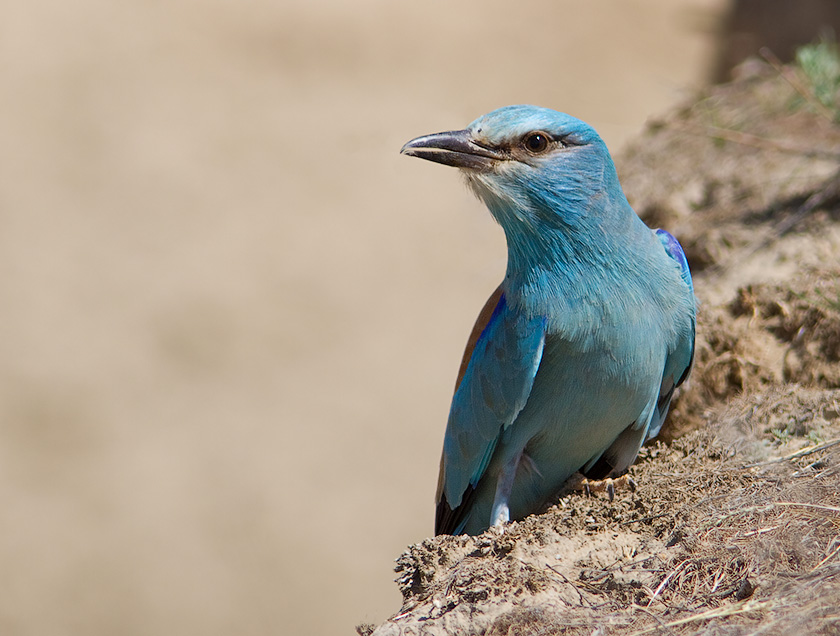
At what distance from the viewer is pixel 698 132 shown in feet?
19.0

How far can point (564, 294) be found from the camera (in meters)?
3.35

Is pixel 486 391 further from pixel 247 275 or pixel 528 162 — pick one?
pixel 247 275

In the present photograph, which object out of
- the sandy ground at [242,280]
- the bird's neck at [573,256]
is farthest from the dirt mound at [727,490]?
the sandy ground at [242,280]

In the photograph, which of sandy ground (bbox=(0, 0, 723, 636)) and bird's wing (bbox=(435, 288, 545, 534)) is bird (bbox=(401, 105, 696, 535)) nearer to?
bird's wing (bbox=(435, 288, 545, 534))

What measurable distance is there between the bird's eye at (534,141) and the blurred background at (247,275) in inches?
179

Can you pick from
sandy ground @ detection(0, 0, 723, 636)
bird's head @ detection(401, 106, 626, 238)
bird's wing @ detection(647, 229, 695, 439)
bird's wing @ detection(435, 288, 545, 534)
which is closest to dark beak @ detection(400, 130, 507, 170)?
bird's head @ detection(401, 106, 626, 238)

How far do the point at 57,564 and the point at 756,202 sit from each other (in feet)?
22.5

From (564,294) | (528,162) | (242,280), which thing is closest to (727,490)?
(564,294)

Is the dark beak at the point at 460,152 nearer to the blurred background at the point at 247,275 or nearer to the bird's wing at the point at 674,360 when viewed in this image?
the bird's wing at the point at 674,360

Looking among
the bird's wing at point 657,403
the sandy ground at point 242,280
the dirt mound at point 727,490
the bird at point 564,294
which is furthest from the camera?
the sandy ground at point 242,280

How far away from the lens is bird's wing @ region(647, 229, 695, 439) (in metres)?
3.60

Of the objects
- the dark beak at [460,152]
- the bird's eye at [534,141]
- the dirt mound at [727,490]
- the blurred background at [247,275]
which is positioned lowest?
the dirt mound at [727,490]

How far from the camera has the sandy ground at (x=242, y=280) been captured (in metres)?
8.87

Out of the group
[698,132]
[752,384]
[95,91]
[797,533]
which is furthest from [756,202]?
[95,91]
